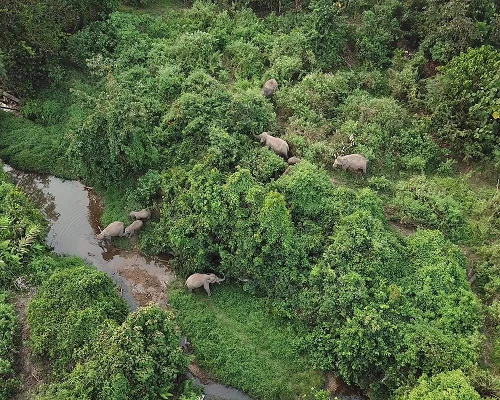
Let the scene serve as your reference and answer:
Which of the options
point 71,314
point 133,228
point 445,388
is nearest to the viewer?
point 445,388

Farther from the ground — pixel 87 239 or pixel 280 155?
pixel 280 155

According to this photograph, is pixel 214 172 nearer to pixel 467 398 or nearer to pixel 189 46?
pixel 189 46

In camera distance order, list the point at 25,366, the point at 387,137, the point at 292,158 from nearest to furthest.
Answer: the point at 25,366, the point at 292,158, the point at 387,137

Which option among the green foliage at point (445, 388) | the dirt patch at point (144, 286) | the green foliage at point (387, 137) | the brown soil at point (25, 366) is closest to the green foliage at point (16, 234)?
the brown soil at point (25, 366)

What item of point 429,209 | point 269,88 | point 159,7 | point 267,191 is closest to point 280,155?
point 267,191

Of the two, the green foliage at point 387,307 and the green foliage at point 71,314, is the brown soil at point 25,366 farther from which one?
the green foliage at point 387,307

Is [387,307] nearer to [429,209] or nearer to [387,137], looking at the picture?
[429,209]

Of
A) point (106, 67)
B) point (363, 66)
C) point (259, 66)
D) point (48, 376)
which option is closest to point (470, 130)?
point (363, 66)
